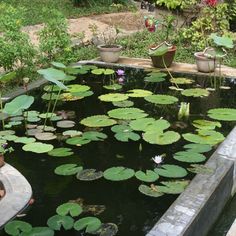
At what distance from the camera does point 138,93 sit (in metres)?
5.13

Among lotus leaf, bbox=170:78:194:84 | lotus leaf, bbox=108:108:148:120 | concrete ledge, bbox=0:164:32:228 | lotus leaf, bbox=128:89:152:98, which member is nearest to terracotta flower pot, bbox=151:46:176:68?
lotus leaf, bbox=170:78:194:84

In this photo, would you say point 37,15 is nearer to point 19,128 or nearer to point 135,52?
point 135,52

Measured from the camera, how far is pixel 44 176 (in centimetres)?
353

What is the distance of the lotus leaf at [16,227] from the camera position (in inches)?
109

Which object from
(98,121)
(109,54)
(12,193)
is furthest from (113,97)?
(12,193)

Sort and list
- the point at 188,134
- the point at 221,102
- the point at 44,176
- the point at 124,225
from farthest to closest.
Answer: the point at 221,102 < the point at 188,134 < the point at 44,176 < the point at 124,225

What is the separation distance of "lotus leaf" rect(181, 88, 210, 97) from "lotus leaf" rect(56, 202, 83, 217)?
2453 mm

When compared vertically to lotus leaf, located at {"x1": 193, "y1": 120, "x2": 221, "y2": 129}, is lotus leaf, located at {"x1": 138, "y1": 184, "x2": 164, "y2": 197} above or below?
below

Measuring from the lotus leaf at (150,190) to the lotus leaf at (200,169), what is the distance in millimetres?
339

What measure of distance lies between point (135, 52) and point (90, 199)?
14.1ft

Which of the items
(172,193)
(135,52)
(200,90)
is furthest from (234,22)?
(172,193)

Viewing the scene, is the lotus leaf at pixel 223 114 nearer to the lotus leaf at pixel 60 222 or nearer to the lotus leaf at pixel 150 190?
the lotus leaf at pixel 150 190

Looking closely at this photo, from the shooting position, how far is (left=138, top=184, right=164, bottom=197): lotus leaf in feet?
10.6

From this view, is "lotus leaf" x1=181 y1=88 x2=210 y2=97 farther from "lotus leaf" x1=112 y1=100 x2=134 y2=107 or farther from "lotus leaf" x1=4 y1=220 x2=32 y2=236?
"lotus leaf" x1=4 y1=220 x2=32 y2=236
